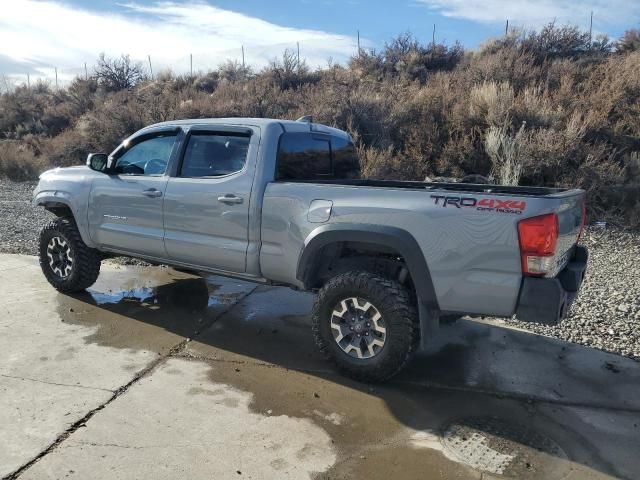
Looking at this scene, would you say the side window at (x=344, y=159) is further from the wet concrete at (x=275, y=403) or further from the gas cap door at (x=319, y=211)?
the wet concrete at (x=275, y=403)

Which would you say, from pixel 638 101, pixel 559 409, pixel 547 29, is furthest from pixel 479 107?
pixel 559 409

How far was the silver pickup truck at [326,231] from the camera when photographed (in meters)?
3.42

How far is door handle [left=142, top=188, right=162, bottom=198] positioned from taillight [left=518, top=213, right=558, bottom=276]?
322 centimetres

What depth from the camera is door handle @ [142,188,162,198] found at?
16.4ft

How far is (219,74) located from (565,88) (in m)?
17.1

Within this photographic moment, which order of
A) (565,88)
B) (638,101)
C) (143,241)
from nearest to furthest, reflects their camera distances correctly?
(143,241) < (638,101) < (565,88)

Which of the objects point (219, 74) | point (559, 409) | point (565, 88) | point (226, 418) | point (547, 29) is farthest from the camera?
point (219, 74)

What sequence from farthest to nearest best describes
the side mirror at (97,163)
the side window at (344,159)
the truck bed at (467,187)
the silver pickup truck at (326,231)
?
the side mirror at (97,163), the side window at (344,159), the truck bed at (467,187), the silver pickup truck at (326,231)

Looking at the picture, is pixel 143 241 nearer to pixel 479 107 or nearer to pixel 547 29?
pixel 479 107

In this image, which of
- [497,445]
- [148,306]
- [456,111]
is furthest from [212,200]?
[456,111]

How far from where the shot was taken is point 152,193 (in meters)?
5.04

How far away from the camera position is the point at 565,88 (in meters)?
12.4

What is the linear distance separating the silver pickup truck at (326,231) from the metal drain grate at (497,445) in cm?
65

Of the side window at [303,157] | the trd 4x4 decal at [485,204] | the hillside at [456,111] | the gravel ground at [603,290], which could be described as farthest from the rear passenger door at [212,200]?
the hillside at [456,111]
